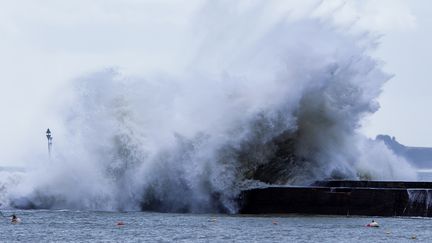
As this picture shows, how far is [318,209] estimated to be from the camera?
5059 centimetres

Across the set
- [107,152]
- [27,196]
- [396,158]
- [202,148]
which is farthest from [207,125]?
[396,158]

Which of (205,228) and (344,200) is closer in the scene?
(205,228)

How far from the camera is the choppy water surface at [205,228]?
141ft

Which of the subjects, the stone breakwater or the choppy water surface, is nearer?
the choppy water surface

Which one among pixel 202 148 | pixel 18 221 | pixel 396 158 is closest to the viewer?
pixel 18 221

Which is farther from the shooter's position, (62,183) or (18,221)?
(62,183)

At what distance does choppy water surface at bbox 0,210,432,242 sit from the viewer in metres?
43.1

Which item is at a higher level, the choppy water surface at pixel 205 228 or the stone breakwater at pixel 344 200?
the stone breakwater at pixel 344 200

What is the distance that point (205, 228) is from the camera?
151 ft

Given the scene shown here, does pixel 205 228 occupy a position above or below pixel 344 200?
below

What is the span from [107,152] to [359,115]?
1168cm

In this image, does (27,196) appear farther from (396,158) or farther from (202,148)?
(396,158)

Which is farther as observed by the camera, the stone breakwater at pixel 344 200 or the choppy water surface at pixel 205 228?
the stone breakwater at pixel 344 200

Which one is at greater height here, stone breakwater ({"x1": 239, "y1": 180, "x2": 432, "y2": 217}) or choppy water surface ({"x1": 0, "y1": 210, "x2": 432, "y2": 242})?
stone breakwater ({"x1": 239, "y1": 180, "x2": 432, "y2": 217})
